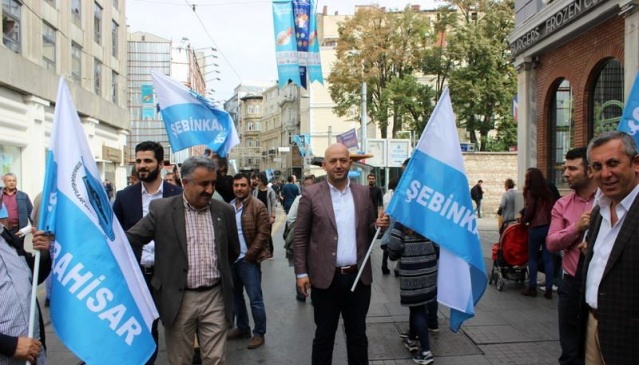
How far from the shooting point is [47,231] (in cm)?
299

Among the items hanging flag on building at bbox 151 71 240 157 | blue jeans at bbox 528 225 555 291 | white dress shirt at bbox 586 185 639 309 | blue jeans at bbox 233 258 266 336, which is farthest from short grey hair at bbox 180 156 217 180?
blue jeans at bbox 528 225 555 291

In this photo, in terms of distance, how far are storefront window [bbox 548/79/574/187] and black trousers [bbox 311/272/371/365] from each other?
34.3 feet

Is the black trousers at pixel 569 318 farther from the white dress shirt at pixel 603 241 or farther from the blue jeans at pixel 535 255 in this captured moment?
the blue jeans at pixel 535 255

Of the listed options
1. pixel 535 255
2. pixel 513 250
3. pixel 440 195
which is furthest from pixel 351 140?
pixel 440 195

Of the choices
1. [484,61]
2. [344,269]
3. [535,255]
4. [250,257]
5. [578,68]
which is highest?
[484,61]

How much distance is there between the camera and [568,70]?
1248 centimetres

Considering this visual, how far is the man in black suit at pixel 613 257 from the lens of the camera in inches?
107

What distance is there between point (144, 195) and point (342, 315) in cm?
191

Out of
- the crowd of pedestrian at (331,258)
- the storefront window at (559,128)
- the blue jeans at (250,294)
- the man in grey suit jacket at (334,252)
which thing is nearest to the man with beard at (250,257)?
the blue jeans at (250,294)

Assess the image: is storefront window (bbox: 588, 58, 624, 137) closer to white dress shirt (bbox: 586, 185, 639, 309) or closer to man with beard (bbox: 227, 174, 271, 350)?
man with beard (bbox: 227, 174, 271, 350)

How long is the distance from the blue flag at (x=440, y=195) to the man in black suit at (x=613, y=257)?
133 centimetres

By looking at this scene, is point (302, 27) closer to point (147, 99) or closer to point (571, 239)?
point (571, 239)

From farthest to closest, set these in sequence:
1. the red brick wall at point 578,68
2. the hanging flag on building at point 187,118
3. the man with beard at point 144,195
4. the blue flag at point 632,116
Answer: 1. the red brick wall at point 578,68
2. the hanging flag on building at point 187,118
3. the man with beard at point 144,195
4. the blue flag at point 632,116

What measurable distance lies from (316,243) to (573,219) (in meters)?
2.17
